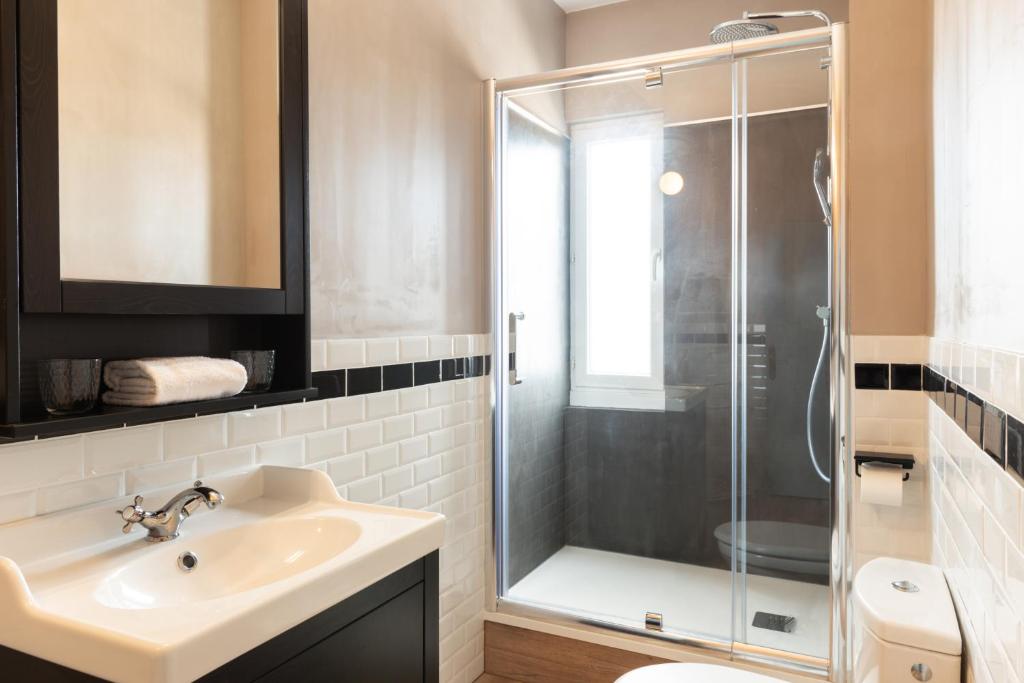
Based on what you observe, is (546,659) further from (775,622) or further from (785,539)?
(785,539)

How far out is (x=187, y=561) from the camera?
1273mm

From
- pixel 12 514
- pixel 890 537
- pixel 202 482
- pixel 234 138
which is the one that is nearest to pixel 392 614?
pixel 202 482

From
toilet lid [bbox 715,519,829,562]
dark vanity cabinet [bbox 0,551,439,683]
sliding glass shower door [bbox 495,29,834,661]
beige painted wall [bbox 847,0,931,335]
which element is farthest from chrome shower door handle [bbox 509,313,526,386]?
dark vanity cabinet [bbox 0,551,439,683]

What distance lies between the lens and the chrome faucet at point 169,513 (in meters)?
1.24

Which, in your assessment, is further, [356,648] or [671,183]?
[671,183]

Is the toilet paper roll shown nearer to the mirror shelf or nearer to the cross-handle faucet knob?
the mirror shelf

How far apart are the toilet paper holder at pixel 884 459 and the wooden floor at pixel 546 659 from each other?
92 cm

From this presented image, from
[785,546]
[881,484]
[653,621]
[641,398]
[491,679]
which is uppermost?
[641,398]

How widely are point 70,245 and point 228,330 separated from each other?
1.29ft

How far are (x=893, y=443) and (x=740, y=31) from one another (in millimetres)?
1493

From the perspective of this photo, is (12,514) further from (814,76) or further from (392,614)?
(814,76)

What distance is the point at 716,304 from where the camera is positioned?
2.36 m

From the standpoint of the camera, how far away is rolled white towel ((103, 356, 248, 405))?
1.24 m

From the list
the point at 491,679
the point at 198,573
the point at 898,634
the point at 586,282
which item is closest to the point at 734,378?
the point at 586,282
